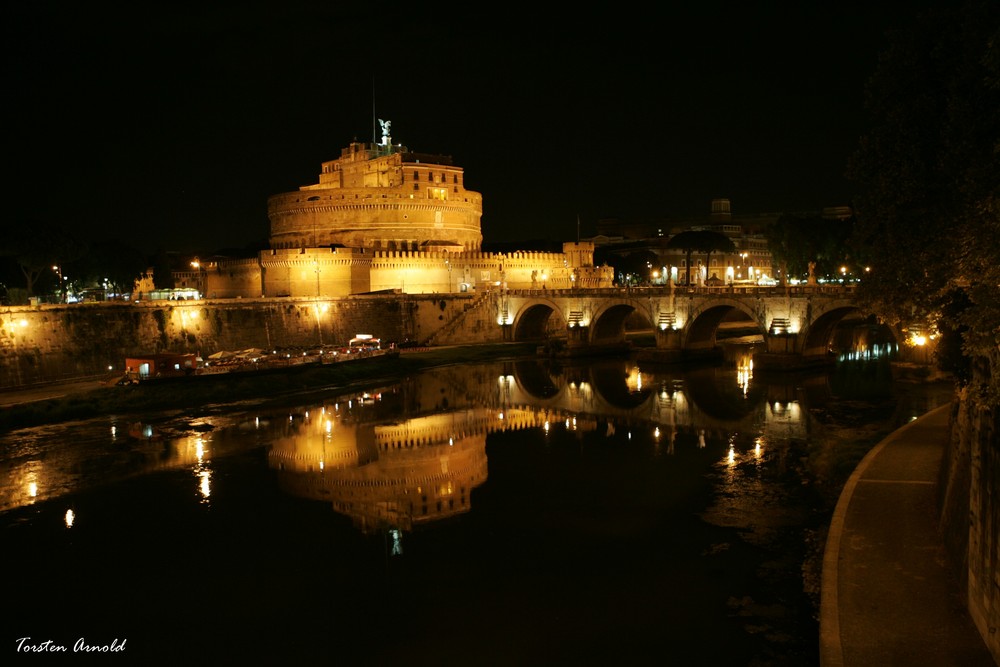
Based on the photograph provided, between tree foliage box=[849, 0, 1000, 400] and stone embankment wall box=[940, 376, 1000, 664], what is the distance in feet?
2.86

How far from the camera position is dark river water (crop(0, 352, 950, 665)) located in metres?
10.5

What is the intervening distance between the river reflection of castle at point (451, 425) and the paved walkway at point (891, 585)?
763cm

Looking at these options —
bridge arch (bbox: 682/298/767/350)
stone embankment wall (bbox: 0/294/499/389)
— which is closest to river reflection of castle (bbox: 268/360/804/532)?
bridge arch (bbox: 682/298/767/350)

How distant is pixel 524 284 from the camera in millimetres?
58062

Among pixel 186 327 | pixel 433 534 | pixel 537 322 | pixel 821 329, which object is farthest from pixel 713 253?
pixel 433 534

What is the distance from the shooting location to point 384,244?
5728cm

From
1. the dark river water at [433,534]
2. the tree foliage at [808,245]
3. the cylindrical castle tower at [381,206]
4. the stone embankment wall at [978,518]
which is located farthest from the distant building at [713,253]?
the stone embankment wall at [978,518]

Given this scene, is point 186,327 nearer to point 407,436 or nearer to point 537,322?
point 407,436

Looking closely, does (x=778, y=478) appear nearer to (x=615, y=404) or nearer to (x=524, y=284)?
(x=615, y=404)

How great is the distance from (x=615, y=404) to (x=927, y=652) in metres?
21.4

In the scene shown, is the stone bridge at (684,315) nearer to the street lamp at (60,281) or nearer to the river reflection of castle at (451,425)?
the river reflection of castle at (451,425)

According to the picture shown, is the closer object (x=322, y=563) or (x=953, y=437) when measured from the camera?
(x=953, y=437)

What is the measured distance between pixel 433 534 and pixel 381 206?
151ft

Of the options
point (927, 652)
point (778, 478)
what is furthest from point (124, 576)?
point (778, 478)
